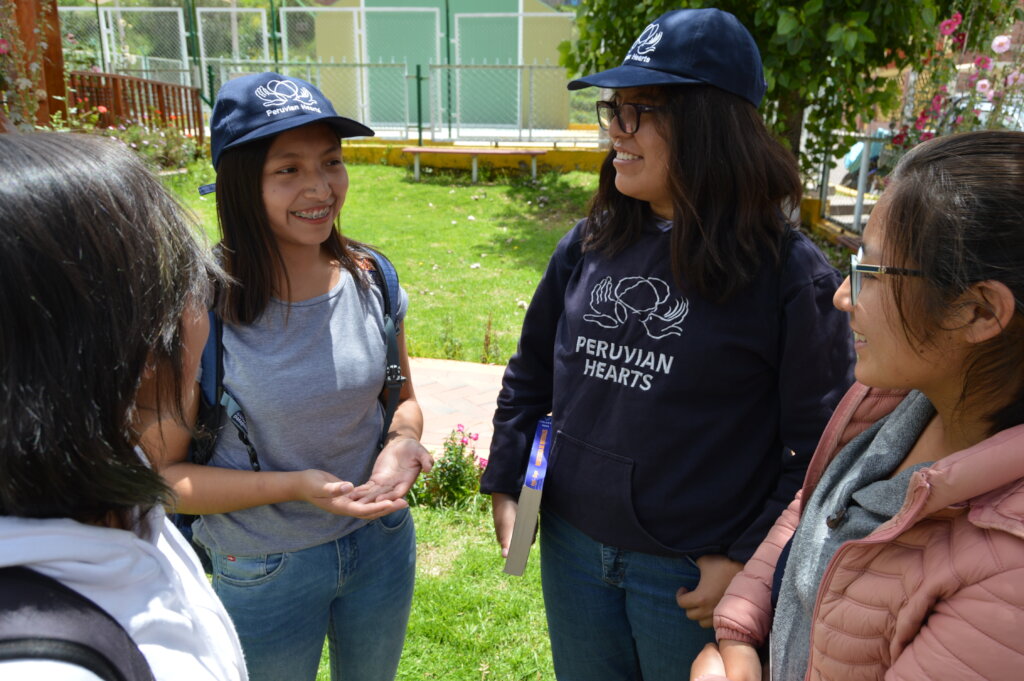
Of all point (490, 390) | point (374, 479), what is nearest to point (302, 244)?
point (374, 479)

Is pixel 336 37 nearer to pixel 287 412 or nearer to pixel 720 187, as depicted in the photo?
pixel 287 412

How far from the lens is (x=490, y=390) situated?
477cm

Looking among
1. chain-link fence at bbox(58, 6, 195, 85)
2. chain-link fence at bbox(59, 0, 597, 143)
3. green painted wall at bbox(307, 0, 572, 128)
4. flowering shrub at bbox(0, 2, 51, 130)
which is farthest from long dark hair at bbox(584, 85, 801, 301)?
chain-link fence at bbox(58, 6, 195, 85)

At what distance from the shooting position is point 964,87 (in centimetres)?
670

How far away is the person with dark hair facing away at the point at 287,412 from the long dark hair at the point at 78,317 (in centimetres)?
76

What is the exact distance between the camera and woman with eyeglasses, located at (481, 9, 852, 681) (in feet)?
5.13

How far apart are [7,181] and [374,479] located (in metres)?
1.12

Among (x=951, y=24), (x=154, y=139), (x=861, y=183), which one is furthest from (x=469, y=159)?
(x=951, y=24)

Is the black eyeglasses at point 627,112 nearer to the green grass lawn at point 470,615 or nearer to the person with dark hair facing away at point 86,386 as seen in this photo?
the person with dark hair facing away at point 86,386

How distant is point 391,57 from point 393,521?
16888 millimetres

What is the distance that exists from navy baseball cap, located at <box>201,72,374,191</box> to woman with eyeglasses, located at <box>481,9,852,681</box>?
66 cm

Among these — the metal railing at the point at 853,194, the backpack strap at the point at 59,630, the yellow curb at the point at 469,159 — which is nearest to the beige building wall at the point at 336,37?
the yellow curb at the point at 469,159

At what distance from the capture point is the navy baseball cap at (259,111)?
65.8 inches

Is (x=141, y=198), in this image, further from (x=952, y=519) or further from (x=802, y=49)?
(x=802, y=49)
